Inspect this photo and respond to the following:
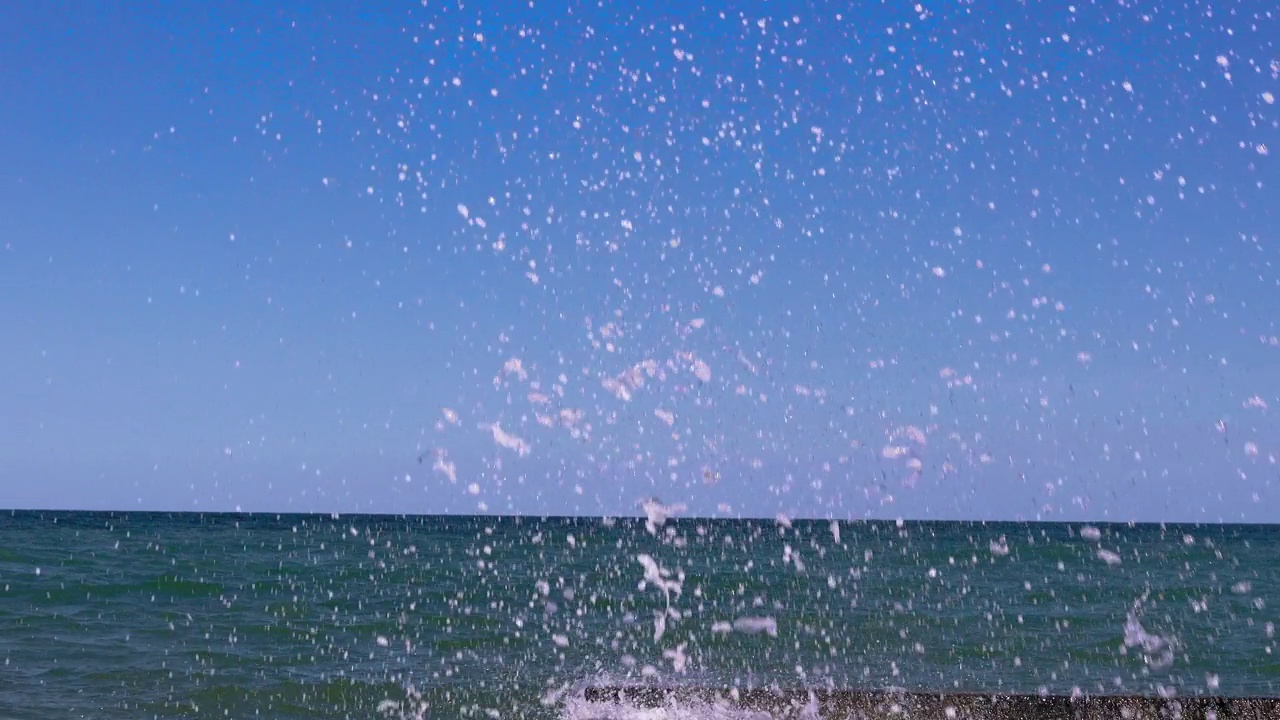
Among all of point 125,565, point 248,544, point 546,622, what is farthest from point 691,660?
point 248,544

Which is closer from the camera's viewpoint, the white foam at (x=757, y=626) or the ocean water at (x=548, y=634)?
the ocean water at (x=548, y=634)

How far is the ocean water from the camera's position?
10.5m

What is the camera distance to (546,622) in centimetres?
1628

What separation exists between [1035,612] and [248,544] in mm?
28383

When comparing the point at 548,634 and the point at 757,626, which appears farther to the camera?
the point at 757,626

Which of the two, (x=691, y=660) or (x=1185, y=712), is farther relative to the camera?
(x=691, y=660)

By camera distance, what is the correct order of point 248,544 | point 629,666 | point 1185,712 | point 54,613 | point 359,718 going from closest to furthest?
point 1185,712 < point 359,718 < point 629,666 < point 54,613 < point 248,544

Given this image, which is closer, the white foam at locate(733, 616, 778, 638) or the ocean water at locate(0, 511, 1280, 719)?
the ocean water at locate(0, 511, 1280, 719)

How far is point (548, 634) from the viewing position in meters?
14.8

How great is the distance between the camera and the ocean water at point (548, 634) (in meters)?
10.5

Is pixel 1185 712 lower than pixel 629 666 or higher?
higher

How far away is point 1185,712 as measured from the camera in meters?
5.84

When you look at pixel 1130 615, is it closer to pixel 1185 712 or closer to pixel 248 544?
pixel 1185 712

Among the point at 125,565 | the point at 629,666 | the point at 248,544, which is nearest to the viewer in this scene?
the point at 629,666
